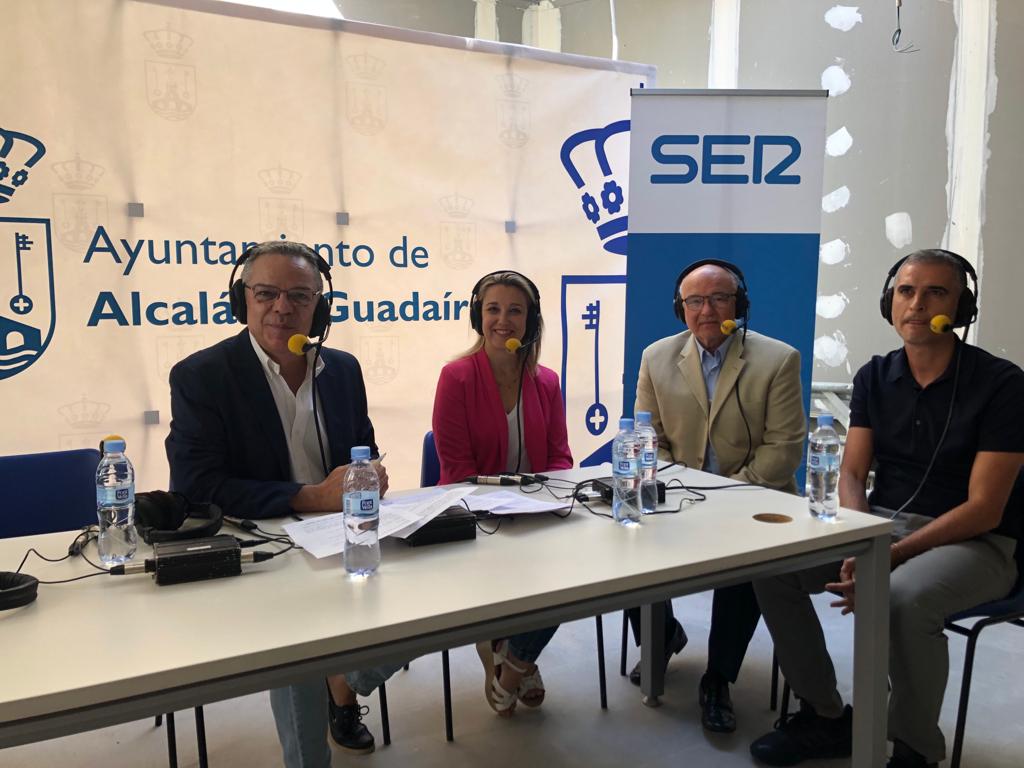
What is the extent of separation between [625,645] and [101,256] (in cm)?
237

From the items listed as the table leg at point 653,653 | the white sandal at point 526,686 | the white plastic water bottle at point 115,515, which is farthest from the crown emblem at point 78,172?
the table leg at point 653,653

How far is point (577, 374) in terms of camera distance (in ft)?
12.6

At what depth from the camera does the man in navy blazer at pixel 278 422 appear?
173 centimetres

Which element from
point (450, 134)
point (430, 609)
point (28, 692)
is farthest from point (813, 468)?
point (450, 134)

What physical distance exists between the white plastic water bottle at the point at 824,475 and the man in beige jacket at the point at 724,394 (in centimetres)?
57

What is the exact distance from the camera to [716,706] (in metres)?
2.21

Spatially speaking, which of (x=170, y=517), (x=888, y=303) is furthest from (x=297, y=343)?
(x=888, y=303)

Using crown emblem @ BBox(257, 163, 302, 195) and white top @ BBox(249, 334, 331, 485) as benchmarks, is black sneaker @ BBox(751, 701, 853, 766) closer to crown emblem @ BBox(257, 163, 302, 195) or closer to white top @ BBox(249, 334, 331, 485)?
white top @ BBox(249, 334, 331, 485)

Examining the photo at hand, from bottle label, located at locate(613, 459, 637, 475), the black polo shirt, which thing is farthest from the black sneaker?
bottle label, located at locate(613, 459, 637, 475)

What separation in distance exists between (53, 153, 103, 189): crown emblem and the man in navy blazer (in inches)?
52.7

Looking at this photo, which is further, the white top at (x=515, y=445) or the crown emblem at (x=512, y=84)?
the crown emblem at (x=512, y=84)

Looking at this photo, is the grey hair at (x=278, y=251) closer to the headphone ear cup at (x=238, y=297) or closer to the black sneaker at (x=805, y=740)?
the headphone ear cup at (x=238, y=297)

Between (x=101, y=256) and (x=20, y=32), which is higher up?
(x=20, y=32)

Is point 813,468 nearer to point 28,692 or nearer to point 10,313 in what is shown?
point 28,692
